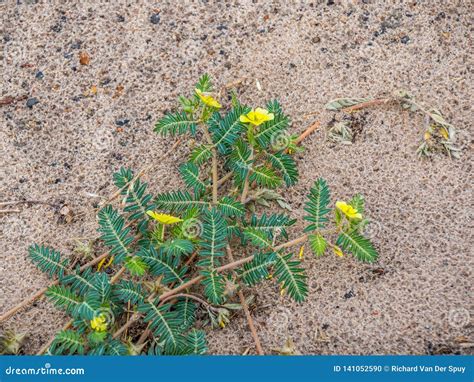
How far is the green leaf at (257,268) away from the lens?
226 centimetres

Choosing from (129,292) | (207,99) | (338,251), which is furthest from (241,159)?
(129,292)

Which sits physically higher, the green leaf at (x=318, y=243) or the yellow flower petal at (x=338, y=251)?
the green leaf at (x=318, y=243)

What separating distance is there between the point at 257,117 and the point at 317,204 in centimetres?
35

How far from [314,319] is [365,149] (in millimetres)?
652

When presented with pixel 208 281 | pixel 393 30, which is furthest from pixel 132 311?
pixel 393 30

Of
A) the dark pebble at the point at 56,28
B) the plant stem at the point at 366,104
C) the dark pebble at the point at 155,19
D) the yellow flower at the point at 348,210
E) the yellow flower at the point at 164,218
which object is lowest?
the yellow flower at the point at 348,210

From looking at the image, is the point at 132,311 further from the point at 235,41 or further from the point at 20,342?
the point at 235,41

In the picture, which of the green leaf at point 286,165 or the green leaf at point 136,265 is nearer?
the green leaf at point 136,265

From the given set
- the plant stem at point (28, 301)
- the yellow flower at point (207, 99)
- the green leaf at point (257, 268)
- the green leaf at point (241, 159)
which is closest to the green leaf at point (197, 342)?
the green leaf at point (257, 268)

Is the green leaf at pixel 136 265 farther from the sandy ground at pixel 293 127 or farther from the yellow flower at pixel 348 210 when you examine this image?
the yellow flower at pixel 348 210

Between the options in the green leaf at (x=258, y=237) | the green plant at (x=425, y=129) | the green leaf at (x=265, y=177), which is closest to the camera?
the green leaf at (x=258, y=237)

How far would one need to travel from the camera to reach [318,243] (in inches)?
88.0

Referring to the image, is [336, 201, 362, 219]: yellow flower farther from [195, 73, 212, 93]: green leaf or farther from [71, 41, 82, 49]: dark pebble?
[71, 41, 82, 49]: dark pebble

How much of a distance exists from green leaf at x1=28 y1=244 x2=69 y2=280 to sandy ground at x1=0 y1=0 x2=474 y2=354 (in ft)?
0.28
